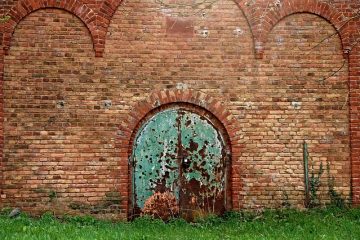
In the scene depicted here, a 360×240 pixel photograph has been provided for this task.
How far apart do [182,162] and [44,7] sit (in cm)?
421

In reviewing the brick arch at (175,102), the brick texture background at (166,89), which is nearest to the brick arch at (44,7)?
the brick texture background at (166,89)

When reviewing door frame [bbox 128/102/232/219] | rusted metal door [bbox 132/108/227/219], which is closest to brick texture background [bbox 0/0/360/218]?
door frame [bbox 128/102/232/219]

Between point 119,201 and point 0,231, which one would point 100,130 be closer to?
point 119,201

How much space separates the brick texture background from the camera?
955 cm

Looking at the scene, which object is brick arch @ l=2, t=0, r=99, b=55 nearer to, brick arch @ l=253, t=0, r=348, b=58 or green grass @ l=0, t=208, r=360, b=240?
brick arch @ l=253, t=0, r=348, b=58

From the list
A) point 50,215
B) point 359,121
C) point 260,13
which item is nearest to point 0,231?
point 50,215

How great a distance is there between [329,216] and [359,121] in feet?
7.08

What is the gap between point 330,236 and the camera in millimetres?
7742

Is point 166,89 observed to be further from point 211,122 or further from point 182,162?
point 182,162

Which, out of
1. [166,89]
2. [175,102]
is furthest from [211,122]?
[166,89]

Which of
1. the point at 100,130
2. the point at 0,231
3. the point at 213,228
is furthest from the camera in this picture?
the point at 100,130

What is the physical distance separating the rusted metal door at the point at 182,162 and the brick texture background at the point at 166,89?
28 centimetres

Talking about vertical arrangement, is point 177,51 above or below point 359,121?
above

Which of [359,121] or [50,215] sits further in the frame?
[359,121]
